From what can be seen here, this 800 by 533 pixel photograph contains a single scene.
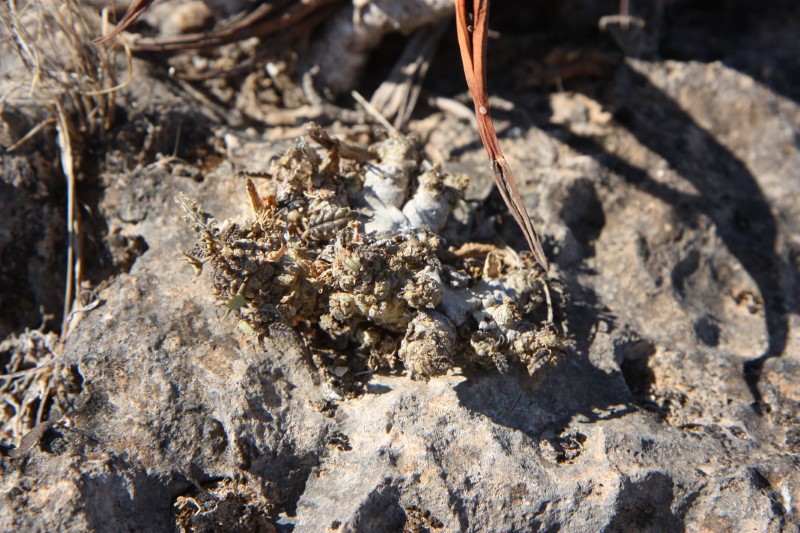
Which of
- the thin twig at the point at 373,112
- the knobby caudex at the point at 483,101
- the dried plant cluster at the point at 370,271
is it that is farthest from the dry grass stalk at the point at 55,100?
the knobby caudex at the point at 483,101

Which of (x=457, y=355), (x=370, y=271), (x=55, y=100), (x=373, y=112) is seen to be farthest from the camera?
(x=373, y=112)

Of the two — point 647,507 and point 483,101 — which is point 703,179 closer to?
point 483,101

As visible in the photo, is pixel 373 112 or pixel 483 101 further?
pixel 373 112

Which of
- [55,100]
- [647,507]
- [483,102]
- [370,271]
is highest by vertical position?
[483,102]

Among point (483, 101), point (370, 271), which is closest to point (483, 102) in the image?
point (483, 101)

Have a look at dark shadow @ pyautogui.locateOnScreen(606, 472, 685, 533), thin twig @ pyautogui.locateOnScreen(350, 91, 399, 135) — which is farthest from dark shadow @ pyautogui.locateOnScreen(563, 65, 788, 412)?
dark shadow @ pyautogui.locateOnScreen(606, 472, 685, 533)

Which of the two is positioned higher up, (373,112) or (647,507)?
(373,112)
